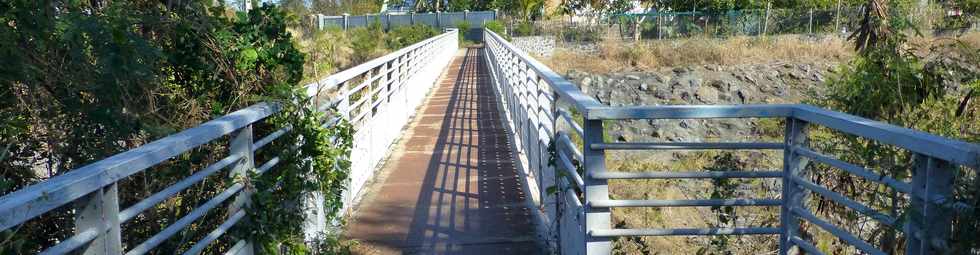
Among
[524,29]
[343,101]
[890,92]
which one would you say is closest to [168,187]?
[343,101]

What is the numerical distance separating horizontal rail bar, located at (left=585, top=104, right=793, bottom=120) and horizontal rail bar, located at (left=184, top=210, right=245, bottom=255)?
171cm

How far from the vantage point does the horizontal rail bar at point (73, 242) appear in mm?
2646

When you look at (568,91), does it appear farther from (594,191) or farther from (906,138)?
(906,138)

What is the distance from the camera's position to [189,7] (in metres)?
5.74

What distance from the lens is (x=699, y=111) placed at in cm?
466

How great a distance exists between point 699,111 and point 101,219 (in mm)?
2812

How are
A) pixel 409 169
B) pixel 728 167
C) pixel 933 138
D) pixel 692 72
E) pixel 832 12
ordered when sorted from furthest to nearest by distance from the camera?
1. pixel 832 12
2. pixel 692 72
3. pixel 409 169
4. pixel 728 167
5. pixel 933 138

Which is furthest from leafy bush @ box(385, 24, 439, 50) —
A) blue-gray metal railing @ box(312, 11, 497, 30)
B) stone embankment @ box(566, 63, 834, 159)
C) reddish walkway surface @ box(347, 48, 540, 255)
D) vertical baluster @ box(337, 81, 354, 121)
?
vertical baluster @ box(337, 81, 354, 121)

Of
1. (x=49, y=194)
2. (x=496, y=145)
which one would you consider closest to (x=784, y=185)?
(x=49, y=194)

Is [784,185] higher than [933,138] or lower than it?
lower

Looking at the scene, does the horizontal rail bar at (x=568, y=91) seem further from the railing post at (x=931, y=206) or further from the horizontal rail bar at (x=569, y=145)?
the railing post at (x=931, y=206)

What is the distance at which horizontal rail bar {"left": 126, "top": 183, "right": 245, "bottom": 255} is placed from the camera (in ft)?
10.8

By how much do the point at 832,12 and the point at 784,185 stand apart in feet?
145

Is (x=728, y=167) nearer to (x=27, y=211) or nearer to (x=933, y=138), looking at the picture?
(x=933, y=138)
